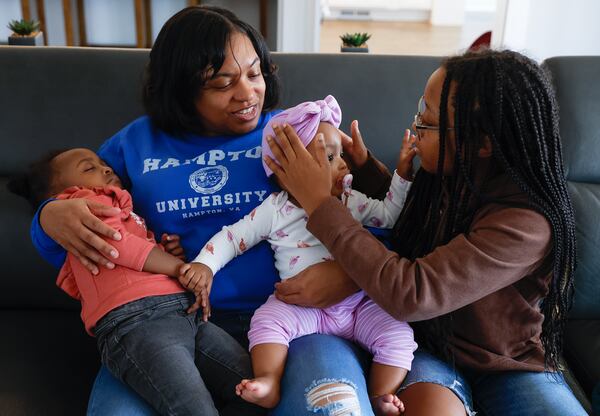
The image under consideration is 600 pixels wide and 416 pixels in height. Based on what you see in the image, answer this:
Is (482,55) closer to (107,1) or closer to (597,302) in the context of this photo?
(597,302)

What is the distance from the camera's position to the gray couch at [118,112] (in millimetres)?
1621

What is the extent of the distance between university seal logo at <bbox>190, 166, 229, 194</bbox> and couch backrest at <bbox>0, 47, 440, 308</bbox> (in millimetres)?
401

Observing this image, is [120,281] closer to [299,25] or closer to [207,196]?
[207,196]

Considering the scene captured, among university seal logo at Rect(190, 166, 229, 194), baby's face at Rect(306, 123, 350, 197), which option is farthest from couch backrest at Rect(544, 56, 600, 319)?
university seal logo at Rect(190, 166, 229, 194)

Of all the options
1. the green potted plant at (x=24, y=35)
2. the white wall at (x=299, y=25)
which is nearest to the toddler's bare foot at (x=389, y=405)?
the green potted plant at (x=24, y=35)

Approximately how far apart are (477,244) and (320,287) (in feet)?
1.11

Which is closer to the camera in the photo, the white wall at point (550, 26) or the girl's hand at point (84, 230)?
the girl's hand at point (84, 230)

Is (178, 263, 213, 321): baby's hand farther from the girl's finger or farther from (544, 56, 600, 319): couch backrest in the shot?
(544, 56, 600, 319): couch backrest

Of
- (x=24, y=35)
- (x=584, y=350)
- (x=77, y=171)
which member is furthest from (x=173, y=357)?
(x=24, y=35)

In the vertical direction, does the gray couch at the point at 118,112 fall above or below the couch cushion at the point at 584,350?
above

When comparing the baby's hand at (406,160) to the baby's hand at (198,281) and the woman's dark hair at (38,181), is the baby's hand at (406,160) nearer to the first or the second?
the baby's hand at (198,281)

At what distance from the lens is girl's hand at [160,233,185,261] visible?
138cm

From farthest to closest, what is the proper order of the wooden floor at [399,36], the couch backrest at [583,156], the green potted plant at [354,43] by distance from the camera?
the wooden floor at [399,36] < the green potted plant at [354,43] < the couch backrest at [583,156]

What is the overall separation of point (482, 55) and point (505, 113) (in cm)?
13
